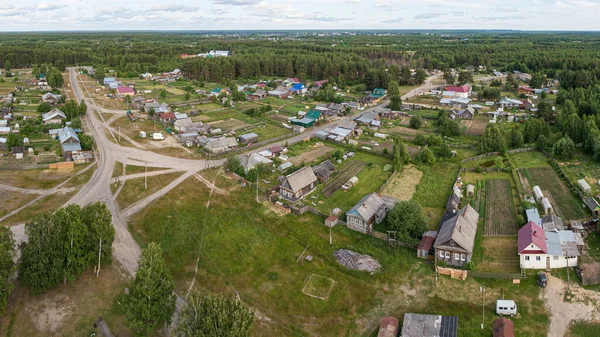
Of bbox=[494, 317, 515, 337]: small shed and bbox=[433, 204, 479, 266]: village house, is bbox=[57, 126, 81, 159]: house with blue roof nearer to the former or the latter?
bbox=[433, 204, 479, 266]: village house

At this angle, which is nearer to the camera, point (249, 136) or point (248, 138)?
point (248, 138)

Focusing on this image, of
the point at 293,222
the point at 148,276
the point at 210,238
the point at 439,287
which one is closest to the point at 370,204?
the point at 293,222

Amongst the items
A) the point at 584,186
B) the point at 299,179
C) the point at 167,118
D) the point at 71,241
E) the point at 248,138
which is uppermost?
the point at 71,241

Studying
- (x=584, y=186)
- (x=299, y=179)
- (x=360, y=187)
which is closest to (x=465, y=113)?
(x=584, y=186)

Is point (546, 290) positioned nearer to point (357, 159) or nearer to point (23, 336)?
point (357, 159)

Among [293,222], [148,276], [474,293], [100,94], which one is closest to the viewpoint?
[148,276]

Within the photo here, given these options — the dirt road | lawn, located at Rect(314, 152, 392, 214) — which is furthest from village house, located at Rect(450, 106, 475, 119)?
the dirt road

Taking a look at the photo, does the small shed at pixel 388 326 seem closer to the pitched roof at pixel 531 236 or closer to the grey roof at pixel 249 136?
the pitched roof at pixel 531 236

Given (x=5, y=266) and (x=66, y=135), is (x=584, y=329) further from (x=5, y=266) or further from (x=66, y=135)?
(x=66, y=135)

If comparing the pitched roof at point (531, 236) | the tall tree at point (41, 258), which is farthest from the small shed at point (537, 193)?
the tall tree at point (41, 258)
